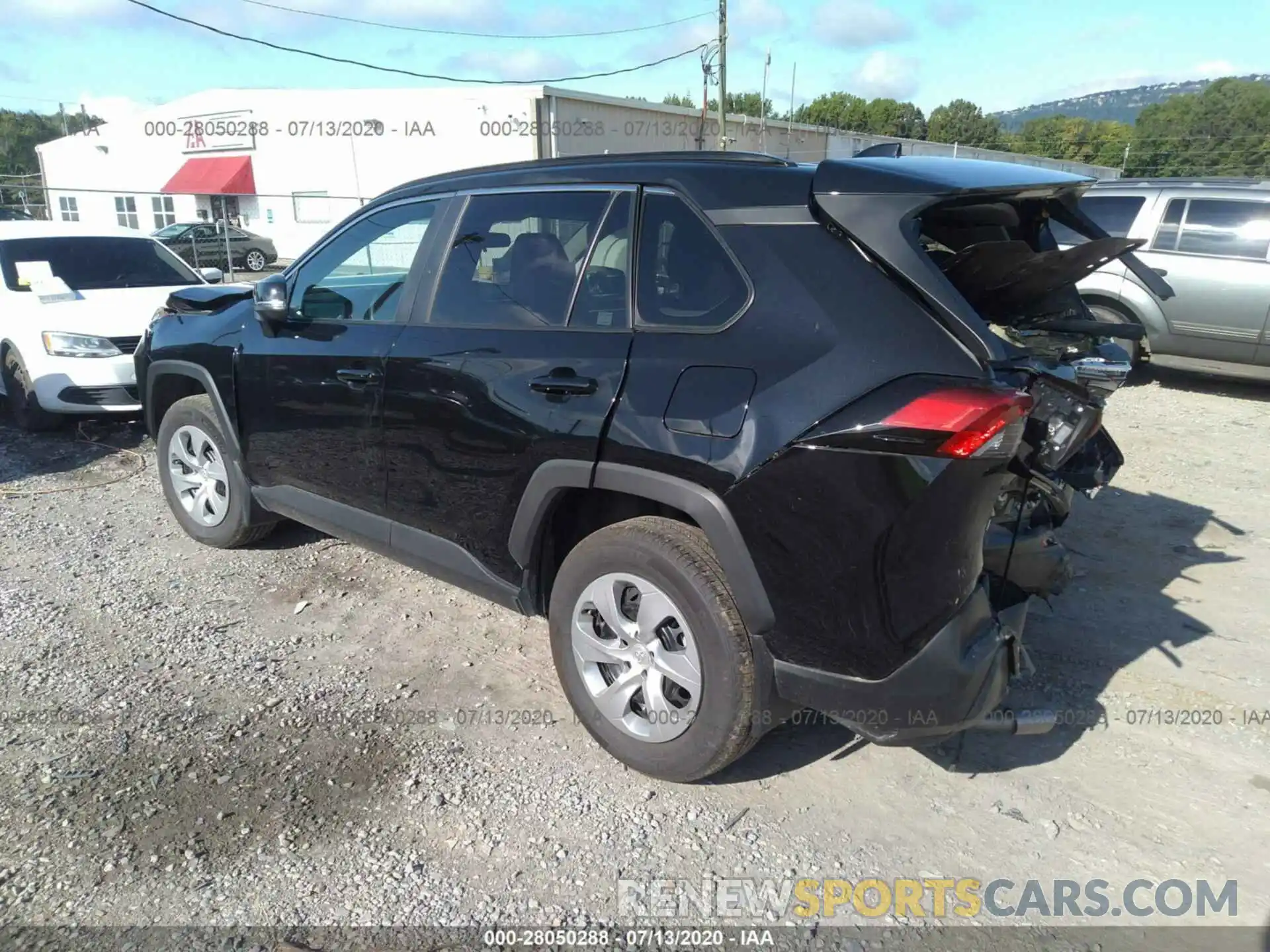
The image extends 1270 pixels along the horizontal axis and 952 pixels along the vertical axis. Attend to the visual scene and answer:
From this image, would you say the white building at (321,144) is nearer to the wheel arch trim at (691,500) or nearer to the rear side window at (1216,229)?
the rear side window at (1216,229)

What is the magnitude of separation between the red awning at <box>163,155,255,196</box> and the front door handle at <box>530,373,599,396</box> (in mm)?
31527

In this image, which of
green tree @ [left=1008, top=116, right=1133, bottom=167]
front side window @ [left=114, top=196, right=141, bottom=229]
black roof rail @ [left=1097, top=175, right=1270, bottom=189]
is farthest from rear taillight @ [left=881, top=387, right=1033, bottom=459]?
green tree @ [left=1008, top=116, right=1133, bottom=167]

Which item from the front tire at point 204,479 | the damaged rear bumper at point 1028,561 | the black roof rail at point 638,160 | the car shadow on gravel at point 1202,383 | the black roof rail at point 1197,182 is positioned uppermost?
the black roof rail at point 638,160

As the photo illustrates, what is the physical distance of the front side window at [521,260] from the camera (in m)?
3.12

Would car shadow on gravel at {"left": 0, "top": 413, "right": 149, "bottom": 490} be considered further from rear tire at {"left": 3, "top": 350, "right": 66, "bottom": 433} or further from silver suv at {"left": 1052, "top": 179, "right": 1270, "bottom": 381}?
silver suv at {"left": 1052, "top": 179, "right": 1270, "bottom": 381}

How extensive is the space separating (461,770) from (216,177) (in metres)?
34.2

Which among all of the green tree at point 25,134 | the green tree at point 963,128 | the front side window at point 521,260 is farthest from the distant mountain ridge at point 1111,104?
the front side window at point 521,260

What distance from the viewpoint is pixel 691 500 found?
262cm

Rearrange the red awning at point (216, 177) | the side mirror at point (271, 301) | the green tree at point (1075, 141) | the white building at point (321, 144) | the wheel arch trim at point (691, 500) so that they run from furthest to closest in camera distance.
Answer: the green tree at point (1075, 141) < the red awning at point (216, 177) < the white building at point (321, 144) < the side mirror at point (271, 301) < the wheel arch trim at point (691, 500)

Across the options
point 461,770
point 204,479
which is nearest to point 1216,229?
Answer: point 461,770

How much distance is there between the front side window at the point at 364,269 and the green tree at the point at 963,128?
77.1 meters

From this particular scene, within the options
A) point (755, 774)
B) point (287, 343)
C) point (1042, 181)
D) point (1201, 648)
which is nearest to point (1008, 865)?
point (755, 774)

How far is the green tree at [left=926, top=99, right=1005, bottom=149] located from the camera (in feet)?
248

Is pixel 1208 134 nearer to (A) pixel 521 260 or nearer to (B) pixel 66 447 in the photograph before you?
(B) pixel 66 447
